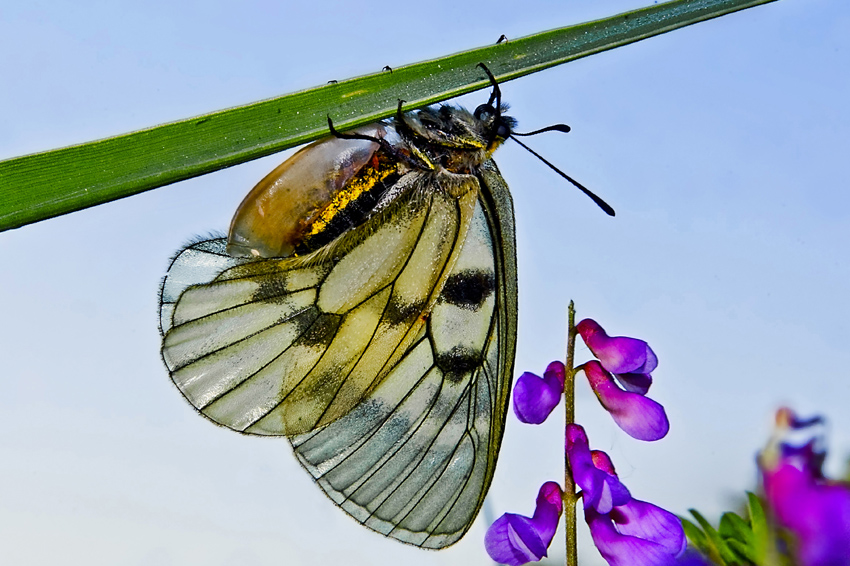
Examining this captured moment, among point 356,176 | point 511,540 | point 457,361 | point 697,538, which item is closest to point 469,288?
point 457,361

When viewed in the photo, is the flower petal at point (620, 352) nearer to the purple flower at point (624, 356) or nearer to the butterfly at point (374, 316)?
the purple flower at point (624, 356)

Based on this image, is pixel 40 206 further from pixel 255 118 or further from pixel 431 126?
pixel 431 126

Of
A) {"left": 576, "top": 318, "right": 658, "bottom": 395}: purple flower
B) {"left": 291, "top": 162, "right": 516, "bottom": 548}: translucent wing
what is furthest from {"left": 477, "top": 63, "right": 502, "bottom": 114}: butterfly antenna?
{"left": 576, "top": 318, "right": 658, "bottom": 395}: purple flower

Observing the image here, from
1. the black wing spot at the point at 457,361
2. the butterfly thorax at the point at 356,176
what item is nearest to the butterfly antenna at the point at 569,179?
the butterfly thorax at the point at 356,176

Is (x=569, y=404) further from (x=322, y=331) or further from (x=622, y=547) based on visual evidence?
(x=322, y=331)

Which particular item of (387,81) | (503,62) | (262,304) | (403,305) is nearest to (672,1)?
(503,62)
